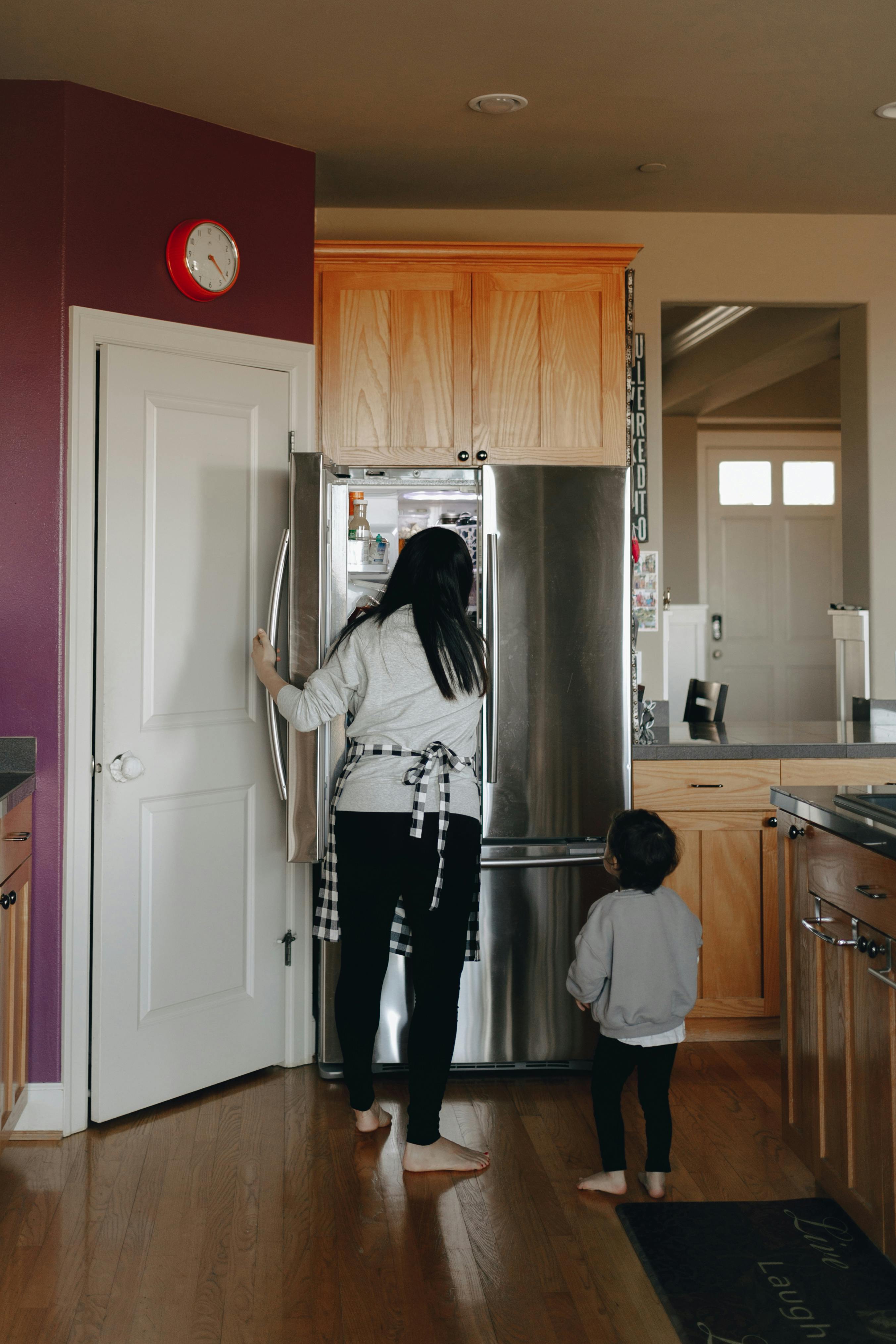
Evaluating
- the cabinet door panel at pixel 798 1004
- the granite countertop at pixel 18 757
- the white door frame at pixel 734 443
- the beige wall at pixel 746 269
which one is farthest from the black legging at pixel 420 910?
the white door frame at pixel 734 443

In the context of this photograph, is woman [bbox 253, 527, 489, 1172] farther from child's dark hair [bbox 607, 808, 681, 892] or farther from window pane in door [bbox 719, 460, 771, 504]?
window pane in door [bbox 719, 460, 771, 504]

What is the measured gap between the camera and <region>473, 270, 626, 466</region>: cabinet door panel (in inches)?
130

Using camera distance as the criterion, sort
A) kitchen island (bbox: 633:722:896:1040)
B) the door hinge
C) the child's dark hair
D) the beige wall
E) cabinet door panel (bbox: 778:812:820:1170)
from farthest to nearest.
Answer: the beige wall → kitchen island (bbox: 633:722:896:1040) → the door hinge → the child's dark hair → cabinet door panel (bbox: 778:812:820:1170)

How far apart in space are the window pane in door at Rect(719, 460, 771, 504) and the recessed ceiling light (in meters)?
4.98

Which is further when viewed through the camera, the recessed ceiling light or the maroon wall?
the recessed ceiling light

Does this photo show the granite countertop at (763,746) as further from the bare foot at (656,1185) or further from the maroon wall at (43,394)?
the maroon wall at (43,394)

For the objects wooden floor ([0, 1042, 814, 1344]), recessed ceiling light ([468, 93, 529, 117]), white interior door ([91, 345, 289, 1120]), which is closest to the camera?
wooden floor ([0, 1042, 814, 1344])

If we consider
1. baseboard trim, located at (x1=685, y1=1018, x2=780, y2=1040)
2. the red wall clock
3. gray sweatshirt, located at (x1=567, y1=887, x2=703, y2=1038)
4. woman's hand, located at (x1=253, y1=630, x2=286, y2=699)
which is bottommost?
baseboard trim, located at (x1=685, y1=1018, x2=780, y2=1040)

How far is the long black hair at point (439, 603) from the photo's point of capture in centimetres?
249

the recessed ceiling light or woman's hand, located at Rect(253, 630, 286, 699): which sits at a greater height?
the recessed ceiling light

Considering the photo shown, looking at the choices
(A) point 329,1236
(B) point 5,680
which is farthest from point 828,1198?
(B) point 5,680

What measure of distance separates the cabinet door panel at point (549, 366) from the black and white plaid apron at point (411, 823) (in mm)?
1112

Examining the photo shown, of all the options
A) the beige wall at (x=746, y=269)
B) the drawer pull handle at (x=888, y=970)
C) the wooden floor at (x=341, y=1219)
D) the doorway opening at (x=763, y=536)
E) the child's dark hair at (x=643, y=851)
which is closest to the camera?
the drawer pull handle at (x=888, y=970)

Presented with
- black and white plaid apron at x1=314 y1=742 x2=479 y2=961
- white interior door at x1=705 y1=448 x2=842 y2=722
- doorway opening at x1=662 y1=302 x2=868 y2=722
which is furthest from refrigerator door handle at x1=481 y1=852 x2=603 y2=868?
white interior door at x1=705 y1=448 x2=842 y2=722
